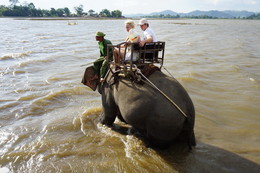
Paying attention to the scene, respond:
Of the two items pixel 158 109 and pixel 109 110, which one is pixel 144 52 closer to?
pixel 158 109

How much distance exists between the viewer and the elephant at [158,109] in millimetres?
4141

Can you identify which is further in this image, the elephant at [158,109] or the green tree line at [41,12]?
the green tree line at [41,12]

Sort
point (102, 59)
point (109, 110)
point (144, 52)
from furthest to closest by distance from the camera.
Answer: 1. point (102, 59)
2. point (109, 110)
3. point (144, 52)

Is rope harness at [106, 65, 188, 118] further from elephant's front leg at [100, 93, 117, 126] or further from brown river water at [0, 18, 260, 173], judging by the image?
brown river water at [0, 18, 260, 173]

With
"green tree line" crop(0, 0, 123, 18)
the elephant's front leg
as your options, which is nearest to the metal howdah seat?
the elephant's front leg

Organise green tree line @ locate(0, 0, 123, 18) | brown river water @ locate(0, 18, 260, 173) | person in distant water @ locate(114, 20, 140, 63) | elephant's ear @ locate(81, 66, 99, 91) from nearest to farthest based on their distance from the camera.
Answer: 1. brown river water @ locate(0, 18, 260, 173)
2. person in distant water @ locate(114, 20, 140, 63)
3. elephant's ear @ locate(81, 66, 99, 91)
4. green tree line @ locate(0, 0, 123, 18)

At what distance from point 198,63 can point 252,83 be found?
4.04m

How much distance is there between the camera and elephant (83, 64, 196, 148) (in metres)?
4.14

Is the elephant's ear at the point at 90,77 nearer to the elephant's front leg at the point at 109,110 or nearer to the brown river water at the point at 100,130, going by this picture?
the elephant's front leg at the point at 109,110

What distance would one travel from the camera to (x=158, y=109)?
13.7 ft

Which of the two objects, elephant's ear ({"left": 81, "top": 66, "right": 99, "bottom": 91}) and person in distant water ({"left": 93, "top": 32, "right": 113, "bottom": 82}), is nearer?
person in distant water ({"left": 93, "top": 32, "right": 113, "bottom": 82})

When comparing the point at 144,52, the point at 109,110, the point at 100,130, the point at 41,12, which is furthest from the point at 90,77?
the point at 41,12

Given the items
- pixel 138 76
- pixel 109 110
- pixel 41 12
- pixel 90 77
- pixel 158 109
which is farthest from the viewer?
pixel 41 12

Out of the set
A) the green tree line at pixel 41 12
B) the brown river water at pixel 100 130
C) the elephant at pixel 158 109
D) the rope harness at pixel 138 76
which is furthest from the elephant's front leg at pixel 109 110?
the green tree line at pixel 41 12
